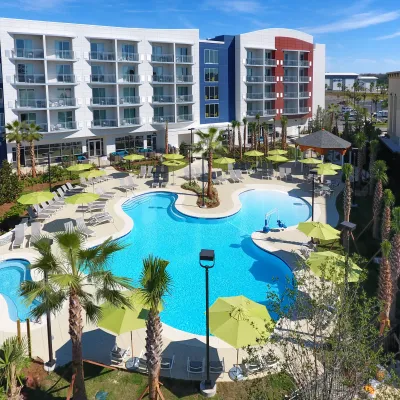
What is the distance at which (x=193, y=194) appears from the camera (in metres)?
32.0

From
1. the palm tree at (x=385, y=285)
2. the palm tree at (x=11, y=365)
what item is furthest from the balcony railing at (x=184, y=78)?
the palm tree at (x=11, y=365)

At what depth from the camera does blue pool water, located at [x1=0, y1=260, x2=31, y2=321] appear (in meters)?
16.5

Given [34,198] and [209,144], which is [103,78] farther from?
[34,198]

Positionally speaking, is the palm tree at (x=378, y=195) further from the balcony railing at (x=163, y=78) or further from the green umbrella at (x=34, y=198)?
the balcony railing at (x=163, y=78)

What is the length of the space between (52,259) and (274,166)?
33.0 metres

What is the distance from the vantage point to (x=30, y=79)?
37.8 meters

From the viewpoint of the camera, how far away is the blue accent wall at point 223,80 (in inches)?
1975

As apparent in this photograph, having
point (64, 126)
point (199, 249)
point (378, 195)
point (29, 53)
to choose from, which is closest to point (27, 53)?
point (29, 53)

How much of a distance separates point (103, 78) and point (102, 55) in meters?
2.06

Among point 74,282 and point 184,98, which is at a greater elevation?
point 184,98

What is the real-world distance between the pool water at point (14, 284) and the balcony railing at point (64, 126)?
2103cm

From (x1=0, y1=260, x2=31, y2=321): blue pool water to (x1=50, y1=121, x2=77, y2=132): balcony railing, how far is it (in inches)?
828

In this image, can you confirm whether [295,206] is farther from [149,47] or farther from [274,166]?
[149,47]

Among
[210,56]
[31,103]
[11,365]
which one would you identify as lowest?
[11,365]
